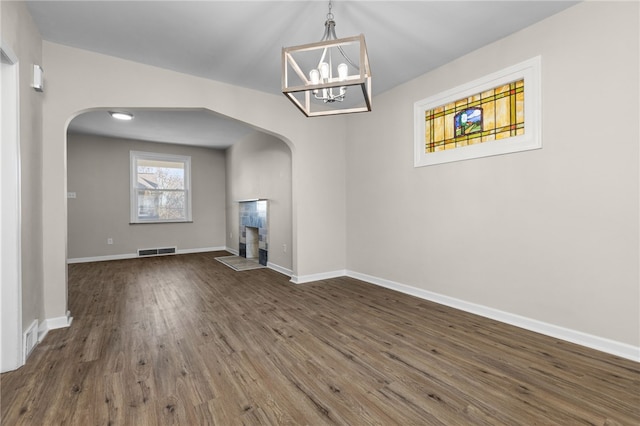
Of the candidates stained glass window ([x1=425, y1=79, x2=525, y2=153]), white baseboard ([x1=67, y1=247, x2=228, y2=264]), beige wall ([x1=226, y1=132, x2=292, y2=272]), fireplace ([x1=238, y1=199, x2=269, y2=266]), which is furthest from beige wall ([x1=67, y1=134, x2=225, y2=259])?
stained glass window ([x1=425, y1=79, x2=525, y2=153])

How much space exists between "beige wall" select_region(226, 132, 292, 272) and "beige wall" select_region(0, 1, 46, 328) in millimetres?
3055

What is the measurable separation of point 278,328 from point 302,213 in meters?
1.98

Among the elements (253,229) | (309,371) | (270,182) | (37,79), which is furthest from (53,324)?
(253,229)

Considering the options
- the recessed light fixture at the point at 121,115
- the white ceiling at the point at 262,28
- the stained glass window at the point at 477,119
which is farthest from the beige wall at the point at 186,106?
the recessed light fixture at the point at 121,115

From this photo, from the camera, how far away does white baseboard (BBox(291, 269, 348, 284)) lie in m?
4.25

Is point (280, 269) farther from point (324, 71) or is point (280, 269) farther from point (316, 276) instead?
point (324, 71)

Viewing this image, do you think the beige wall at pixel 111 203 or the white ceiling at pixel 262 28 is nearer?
the white ceiling at pixel 262 28

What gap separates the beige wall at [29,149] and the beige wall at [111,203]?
173 inches

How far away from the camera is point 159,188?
700 centimetres

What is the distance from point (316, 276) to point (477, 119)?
2955 millimetres

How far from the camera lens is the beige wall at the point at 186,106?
269 centimetres

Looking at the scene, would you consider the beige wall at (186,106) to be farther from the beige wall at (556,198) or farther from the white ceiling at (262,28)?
the beige wall at (556,198)

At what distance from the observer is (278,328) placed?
8.65 feet

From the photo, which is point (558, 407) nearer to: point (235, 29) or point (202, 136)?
point (235, 29)
